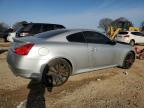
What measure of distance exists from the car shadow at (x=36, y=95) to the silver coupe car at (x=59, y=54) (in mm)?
235

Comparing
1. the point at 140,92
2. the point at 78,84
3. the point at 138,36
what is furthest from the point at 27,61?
the point at 138,36

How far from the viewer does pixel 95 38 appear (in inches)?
294

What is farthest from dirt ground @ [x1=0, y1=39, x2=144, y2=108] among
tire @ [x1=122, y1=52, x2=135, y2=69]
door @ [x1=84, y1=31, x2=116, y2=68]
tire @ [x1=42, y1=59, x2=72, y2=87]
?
tire @ [x1=122, y1=52, x2=135, y2=69]

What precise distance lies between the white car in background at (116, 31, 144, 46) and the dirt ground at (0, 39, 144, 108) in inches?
608

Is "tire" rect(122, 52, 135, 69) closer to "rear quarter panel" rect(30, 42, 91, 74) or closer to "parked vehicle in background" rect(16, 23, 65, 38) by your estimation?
"rear quarter panel" rect(30, 42, 91, 74)

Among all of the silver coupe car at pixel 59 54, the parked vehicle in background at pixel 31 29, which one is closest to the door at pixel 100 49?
the silver coupe car at pixel 59 54

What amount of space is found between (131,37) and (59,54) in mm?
17861

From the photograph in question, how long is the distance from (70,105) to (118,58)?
356 cm

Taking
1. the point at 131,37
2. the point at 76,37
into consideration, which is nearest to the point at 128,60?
the point at 76,37

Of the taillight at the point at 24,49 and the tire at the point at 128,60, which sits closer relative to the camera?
the taillight at the point at 24,49

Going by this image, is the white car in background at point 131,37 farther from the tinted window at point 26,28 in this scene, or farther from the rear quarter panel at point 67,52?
the rear quarter panel at point 67,52

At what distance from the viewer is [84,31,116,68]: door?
7191 mm

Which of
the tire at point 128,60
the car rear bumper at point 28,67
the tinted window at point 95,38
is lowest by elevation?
the tire at point 128,60

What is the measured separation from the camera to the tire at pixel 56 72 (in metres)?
6.24
